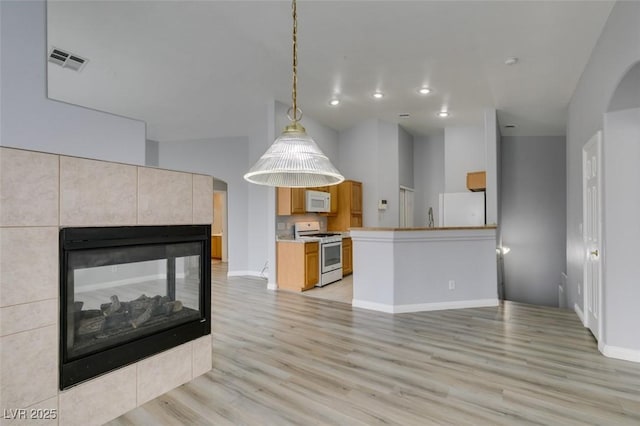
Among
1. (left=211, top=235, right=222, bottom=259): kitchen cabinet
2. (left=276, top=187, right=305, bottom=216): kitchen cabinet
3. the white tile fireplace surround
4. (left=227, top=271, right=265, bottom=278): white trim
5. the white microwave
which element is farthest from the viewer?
(left=211, top=235, right=222, bottom=259): kitchen cabinet

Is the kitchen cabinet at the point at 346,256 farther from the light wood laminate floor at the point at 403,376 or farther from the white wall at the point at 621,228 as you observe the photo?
the white wall at the point at 621,228

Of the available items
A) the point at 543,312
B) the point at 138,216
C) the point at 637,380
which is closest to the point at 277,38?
the point at 138,216

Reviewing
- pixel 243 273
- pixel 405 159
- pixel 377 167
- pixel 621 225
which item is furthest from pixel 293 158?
pixel 405 159

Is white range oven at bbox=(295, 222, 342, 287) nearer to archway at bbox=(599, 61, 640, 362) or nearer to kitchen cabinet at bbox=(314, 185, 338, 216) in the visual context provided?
kitchen cabinet at bbox=(314, 185, 338, 216)

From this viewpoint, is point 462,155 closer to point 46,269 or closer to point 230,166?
point 230,166

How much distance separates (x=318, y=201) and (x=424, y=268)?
2.56 m

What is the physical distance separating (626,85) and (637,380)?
2.33 m

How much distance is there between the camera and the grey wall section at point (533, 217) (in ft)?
24.1

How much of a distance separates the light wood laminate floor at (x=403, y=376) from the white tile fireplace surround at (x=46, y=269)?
23 cm

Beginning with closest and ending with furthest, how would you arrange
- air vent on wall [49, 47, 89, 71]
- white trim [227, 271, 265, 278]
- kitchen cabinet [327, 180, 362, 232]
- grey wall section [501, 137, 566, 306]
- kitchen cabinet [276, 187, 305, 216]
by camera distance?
air vent on wall [49, 47, 89, 71] → kitchen cabinet [276, 187, 305, 216] → kitchen cabinet [327, 180, 362, 232] → white trim [227, 271, 265, 278] → grey wall section [501, 137, 566, 306]

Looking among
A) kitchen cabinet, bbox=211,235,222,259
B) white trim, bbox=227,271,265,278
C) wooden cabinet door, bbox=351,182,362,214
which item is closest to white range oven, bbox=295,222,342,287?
wooden cabinet door, bbox=351,182,362,214

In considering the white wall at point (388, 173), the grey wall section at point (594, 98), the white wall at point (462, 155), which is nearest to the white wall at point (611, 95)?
the grey wall section at point (594, 98)

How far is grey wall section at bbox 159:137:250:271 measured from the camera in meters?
7.21

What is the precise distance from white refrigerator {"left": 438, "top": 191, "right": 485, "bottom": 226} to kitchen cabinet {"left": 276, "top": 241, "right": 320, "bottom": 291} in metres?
2.55
